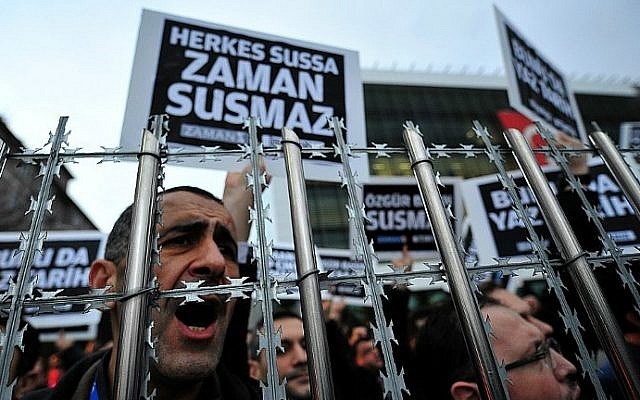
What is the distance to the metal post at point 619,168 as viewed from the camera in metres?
2.37

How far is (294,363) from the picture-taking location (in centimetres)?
516

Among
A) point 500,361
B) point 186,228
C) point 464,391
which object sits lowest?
point 464,391

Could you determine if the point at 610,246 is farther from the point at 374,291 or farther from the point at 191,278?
the point at 191,278

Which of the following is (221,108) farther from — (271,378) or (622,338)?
(622,338)

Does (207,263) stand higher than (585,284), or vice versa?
(207,263)

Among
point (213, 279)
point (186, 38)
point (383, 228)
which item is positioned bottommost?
point (213, 279)

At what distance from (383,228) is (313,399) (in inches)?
170

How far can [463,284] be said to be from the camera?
1887 mm

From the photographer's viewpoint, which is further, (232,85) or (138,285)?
(232,85)

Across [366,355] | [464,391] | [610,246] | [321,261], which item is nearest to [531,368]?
[464,391]

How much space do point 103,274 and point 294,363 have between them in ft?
9.33

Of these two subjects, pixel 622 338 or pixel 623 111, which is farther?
pixel 623 111

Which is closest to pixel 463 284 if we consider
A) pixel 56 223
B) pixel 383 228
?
pixel 383 228

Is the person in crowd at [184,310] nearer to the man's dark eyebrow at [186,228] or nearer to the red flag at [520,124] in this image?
the man's dark eyebrow at [186,228]
